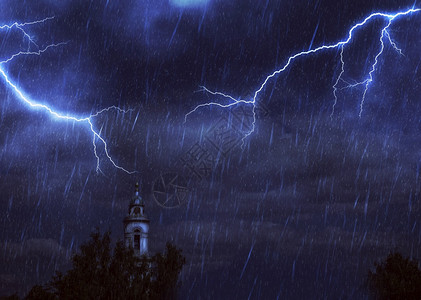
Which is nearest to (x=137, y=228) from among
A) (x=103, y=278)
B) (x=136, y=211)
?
(x=136, y=211)

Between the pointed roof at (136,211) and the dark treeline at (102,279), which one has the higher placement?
the pointed roof at (136,211)

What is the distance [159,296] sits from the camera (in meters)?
36.8

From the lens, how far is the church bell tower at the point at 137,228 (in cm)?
4871

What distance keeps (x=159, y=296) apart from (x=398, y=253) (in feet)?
72.9

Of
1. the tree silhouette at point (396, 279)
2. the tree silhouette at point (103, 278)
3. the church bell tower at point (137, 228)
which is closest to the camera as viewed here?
the tree silhouette at point (103, 278)

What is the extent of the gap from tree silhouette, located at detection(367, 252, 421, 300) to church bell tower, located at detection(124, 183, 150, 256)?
19632 mm

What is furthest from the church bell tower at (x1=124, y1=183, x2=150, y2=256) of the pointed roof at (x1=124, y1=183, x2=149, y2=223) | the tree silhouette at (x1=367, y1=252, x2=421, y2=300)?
the tree silhouette at (x1=367, y1=252, x2=421, y2=300)

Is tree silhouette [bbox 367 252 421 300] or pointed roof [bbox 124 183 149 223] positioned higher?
pointed roof [bbox 124 183 149 223]

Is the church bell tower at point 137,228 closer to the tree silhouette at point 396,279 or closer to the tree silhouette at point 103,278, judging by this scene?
the tree silhouette at point 103,278

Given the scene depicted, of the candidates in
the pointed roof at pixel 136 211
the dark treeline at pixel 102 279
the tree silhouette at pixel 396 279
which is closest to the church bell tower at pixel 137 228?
the pointed roof at pixel 136 211

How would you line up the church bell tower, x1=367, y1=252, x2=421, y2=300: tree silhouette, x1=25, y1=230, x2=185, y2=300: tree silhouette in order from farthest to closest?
the church bell tower, x1=367, y1=252, x2=421, y2=300: tree silhouette, x1=25, y1=230, x2=185, y2=300: tree silhouette

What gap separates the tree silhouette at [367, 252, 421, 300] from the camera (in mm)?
43178

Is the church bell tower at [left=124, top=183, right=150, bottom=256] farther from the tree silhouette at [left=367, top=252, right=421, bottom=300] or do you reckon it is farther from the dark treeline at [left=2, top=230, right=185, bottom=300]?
the tree silhouette at [left=367, top=252, right=421, bottom=300]

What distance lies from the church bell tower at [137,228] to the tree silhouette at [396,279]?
19.6 metres
